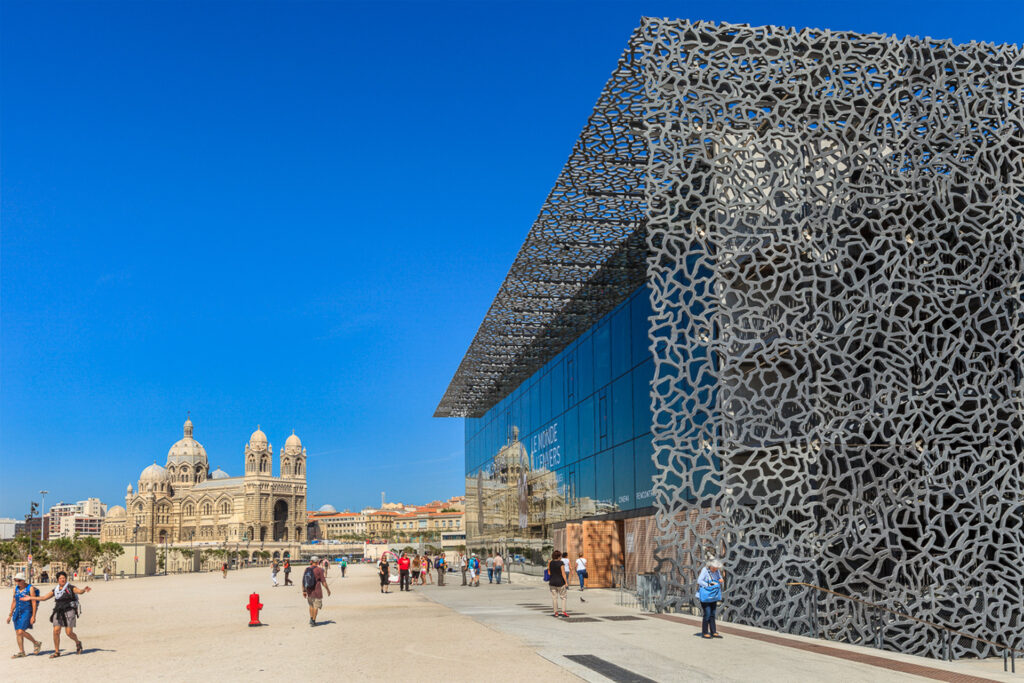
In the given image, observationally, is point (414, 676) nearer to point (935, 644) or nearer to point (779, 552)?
point (779, 552)

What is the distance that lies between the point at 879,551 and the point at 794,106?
29.8 ft

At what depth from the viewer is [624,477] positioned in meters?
28.8

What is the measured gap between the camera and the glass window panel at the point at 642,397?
2672cm

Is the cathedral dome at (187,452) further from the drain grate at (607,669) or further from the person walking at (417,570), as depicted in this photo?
the drain grate at (607,669)

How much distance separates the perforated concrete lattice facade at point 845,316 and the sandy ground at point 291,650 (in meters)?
5.68

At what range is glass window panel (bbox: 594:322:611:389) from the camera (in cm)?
3103

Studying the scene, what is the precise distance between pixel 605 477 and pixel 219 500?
13551 cm

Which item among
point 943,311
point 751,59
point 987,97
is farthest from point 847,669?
point 987,97

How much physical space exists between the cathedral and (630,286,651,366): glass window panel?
129385 millimetres

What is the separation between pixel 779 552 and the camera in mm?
17328

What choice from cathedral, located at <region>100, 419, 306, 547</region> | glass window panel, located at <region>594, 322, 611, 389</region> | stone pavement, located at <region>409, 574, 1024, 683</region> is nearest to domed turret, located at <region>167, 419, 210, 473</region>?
cathedral, located at <region>100, 419, 306, 547</region>

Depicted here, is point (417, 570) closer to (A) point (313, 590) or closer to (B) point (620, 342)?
(B) point (620, 342)

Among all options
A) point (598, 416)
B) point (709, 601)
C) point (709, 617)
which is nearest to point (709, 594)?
point (709, 601)

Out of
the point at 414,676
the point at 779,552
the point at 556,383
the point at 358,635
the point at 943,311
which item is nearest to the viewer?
the point at 414,676
